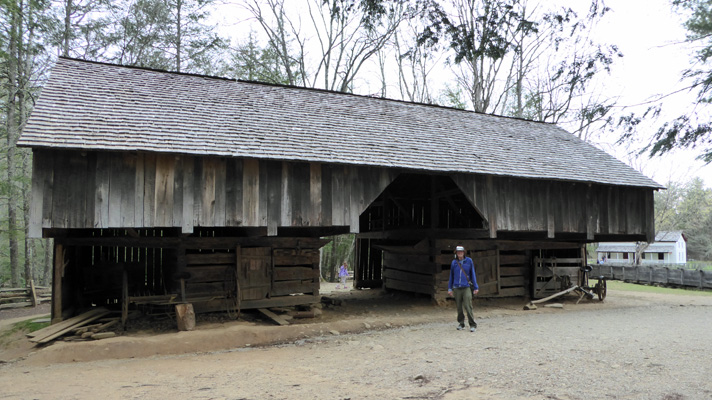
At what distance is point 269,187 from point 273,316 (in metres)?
3.07

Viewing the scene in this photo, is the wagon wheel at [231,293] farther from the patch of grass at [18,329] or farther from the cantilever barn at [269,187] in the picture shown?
the patch of grass at [18,329]

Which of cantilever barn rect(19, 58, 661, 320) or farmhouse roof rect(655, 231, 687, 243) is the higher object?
cantilever barn rect(19, 58, 661, 320)

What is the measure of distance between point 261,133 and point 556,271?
33.6 feet

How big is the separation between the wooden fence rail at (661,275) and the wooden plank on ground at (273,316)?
877 inches

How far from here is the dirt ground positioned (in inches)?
215

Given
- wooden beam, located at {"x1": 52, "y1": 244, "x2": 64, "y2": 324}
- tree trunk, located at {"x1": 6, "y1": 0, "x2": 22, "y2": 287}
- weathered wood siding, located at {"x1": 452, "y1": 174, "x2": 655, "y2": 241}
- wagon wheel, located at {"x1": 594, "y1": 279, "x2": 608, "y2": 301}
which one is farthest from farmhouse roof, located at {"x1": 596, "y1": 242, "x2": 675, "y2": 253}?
wooden beam, located at {"x1": 52, "y1": 244, "x2": 64, "y2": 324}

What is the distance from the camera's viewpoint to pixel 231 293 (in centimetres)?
1059

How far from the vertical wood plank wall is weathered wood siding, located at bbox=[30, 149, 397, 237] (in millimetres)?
17

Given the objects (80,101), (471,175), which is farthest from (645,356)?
(80,101)

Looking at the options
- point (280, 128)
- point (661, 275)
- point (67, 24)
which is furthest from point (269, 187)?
point (661, 275)

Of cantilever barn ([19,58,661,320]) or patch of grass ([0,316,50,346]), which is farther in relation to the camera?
patch of grass ([0,316,50,346])

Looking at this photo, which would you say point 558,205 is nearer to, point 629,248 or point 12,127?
point 12,127

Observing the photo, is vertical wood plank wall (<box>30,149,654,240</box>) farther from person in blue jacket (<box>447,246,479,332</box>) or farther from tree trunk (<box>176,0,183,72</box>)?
tree trunk (<box>176,0,183,72</box>)

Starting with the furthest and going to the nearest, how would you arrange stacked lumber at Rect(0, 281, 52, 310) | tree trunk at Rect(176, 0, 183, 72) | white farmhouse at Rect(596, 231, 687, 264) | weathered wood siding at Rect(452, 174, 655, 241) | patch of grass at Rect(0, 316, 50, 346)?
white farmhouse at Rect(596, 231, 687, 264)
tree trunk at Rect(176, 0, 183, 72)
stacked lumber at Rect(0, 281, 52, 310)
weathered wood siding at Rect(452, 174, 655, 241)
patch of grass at Rect(0, 316, 50, 346)
